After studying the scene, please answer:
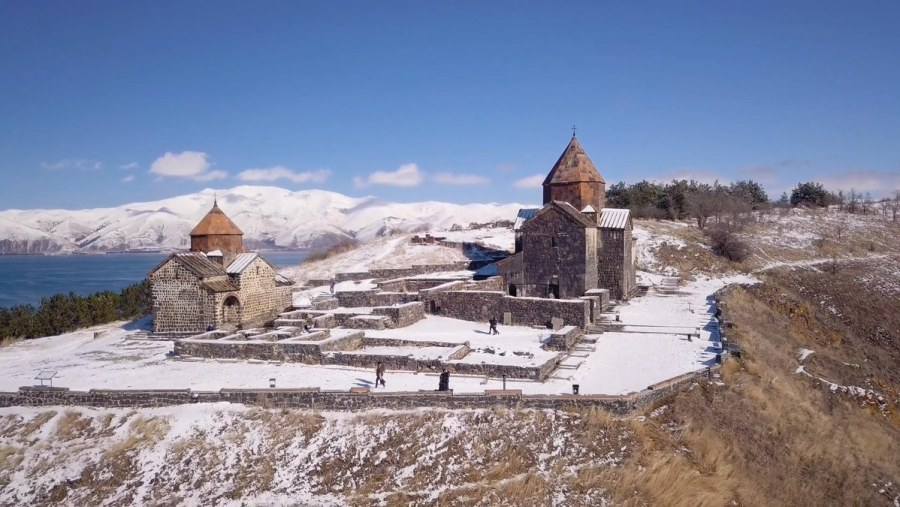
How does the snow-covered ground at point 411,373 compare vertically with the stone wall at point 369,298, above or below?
below

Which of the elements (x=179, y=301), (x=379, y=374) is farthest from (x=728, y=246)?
(x=179, y=301)

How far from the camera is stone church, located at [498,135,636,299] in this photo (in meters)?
25.5

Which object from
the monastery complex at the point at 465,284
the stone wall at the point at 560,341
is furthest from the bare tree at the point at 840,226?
the stone wall at the point at 560,341

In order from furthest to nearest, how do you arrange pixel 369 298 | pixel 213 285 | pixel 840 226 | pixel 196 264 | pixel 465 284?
pixel 840 226
pixel 465 284
pixel 369 298
pixel 196 264
pixel 213 285

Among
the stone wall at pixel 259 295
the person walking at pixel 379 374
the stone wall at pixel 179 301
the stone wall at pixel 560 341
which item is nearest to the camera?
the person walking at pixel 379 374

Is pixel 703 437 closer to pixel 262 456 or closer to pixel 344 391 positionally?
pixel 344 391

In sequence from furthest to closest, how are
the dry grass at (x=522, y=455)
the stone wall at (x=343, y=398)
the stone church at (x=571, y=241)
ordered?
the stone church at (x=571, y=241), the stone wall at (x=343, y=398), the dry grass at (x=522, y=455)

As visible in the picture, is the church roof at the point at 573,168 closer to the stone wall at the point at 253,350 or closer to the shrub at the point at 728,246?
the stone wall at the point at 253,350

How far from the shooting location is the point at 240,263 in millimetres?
23453

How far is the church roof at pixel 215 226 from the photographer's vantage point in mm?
23953

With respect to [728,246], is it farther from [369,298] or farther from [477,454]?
[477,454]

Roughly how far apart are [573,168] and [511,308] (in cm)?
820

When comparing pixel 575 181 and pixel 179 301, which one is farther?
pixel 575 181

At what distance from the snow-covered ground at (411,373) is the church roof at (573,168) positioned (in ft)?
22.2
